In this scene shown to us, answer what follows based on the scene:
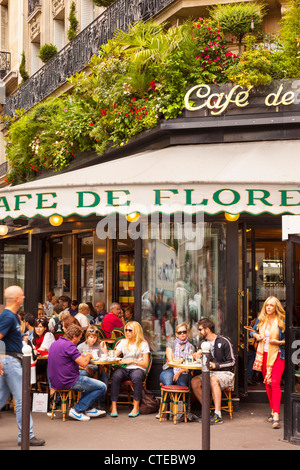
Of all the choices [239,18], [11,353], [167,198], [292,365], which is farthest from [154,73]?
[11,353]

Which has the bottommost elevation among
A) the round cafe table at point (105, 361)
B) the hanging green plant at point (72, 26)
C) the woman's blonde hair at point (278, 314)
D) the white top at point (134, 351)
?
the round cafe table at point (105, 361)

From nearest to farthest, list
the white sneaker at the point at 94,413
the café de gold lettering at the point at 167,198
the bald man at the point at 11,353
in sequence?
the bald man at the point at 11,353 → the café de gold lettering at the point at 167,198 → the white sneaker at the point at 94,413

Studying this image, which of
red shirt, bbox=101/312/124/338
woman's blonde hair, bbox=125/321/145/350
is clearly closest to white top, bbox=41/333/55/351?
woman's blonde hair, bbox=125/321/145/350

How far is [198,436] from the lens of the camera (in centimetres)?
845

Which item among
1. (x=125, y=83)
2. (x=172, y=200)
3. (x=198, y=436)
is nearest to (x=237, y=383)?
(x=198, y=436)

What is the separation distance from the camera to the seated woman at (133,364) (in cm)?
979

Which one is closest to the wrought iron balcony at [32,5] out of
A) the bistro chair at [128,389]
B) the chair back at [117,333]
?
the chair back at [117,333]

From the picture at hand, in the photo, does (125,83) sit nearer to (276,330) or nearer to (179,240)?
(179,240)

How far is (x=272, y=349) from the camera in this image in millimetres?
9320

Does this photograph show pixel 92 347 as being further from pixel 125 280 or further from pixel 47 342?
pixel 125 280

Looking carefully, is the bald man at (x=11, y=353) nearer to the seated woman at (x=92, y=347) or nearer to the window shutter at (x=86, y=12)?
the seated woman at (x=92, y=347)

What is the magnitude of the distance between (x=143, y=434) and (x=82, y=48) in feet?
35.2

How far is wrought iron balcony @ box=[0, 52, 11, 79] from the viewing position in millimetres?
26755

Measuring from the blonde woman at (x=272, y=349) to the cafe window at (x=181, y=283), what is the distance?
3.70ft
